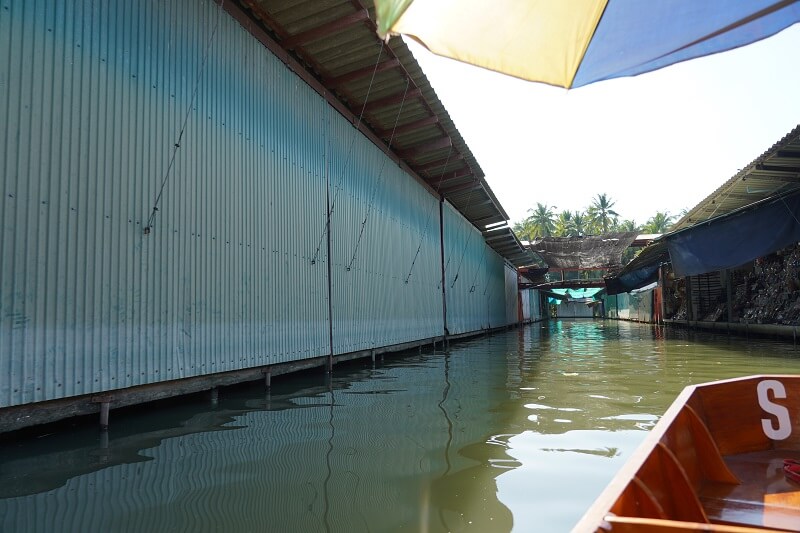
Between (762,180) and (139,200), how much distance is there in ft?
49.6

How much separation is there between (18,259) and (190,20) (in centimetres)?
383

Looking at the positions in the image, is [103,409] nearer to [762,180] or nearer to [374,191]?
[374,191]

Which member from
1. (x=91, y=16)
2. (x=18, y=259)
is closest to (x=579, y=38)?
(x=91, y=16)

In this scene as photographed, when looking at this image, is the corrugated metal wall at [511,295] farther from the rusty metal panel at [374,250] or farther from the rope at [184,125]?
the rope at [184,125]

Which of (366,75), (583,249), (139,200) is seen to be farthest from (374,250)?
(583,249)

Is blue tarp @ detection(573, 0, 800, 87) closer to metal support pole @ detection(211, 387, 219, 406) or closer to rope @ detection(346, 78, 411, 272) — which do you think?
metal support pole @ detection(211, 387, 219, 406)

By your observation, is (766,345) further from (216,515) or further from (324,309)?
(216,515)

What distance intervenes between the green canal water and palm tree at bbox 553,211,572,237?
59.3 meters

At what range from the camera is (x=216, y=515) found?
2.79m

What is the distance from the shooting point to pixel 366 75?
9.59 m

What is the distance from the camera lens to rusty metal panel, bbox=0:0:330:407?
14.0 ft

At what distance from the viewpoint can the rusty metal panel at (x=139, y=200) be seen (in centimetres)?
426

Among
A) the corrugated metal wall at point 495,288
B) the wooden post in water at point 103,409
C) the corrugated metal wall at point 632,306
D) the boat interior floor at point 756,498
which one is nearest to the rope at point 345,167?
the wooden post in water at point 103,409

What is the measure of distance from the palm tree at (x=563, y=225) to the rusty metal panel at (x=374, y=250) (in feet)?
171
